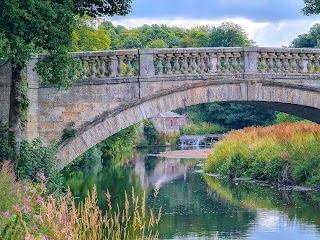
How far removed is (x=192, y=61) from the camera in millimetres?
16438

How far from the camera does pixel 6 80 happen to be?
50.0 feet

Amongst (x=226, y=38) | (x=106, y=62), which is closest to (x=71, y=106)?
(x=106, y=62)

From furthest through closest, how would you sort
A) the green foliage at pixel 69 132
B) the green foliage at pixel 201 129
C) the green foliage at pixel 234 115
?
1. the green foliage at pixel 201 129
2. the green foliage at pixel 234 115
3. the green foliage at pixel 69 132

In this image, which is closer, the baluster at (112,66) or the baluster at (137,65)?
the baluster at (112,66)

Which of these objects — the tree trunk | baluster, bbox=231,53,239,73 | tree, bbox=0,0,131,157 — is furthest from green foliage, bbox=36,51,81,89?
baluster, bbox=231,53,239,73

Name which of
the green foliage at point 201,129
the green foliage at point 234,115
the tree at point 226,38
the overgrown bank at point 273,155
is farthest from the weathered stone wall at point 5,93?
the tree at point 226,38

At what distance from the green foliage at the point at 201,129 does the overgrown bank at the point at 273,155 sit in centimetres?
2665

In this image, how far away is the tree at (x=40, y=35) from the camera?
12711 millimetres

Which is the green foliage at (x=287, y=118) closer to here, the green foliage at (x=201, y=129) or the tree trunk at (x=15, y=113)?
the green foliage at (x=201, y=129)

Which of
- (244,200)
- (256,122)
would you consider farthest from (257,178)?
(256,122)

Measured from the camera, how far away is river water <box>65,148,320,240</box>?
19372 mm

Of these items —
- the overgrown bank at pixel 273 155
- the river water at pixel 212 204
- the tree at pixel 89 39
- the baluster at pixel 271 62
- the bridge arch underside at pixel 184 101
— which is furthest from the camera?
the tree at pixel 89 39

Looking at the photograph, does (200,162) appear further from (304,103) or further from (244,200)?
(304,103)

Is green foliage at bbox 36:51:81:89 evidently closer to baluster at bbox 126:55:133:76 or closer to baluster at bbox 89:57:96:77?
baluster at bbox 89:57:96:77
